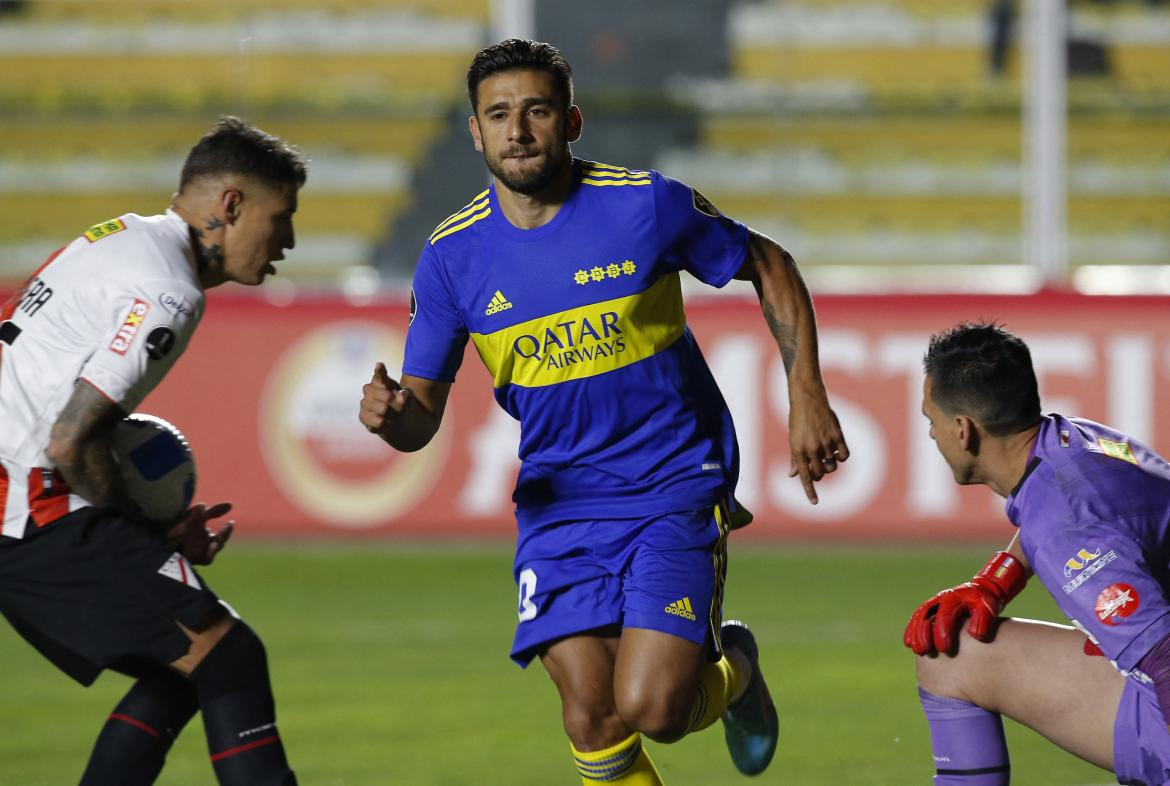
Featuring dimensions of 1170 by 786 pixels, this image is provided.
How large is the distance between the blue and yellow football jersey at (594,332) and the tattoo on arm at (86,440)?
981mm

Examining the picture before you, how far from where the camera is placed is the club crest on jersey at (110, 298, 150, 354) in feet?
13.8

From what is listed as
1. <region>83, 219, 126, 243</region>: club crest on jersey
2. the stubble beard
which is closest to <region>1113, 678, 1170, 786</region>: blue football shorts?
the stubble beard

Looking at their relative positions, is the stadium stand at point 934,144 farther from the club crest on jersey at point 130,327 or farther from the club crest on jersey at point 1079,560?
the club crest on jersey at point 1079,560

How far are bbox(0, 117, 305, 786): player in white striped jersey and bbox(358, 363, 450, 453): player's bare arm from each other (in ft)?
1.69

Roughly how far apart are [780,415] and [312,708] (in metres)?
4.95

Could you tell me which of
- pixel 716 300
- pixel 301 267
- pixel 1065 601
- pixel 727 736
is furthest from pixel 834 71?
pixel 1065 601

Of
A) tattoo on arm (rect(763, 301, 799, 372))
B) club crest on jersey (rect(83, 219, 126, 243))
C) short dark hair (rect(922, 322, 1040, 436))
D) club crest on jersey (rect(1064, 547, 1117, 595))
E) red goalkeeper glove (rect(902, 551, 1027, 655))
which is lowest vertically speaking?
red goalkeeper glove (rect(902, 551, 1027, 655))

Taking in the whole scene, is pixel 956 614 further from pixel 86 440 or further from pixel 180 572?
pixel 86 440

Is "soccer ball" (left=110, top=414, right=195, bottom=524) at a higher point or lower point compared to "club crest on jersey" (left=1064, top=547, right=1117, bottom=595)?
higher

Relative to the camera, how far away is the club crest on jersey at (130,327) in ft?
13.8

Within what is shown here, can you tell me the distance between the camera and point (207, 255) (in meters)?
4.59

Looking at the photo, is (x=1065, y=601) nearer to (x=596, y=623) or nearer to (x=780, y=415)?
(x=596, y=623)

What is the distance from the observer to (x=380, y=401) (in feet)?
15.0

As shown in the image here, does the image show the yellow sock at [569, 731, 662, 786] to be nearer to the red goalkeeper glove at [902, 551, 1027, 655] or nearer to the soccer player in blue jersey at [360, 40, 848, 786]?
the soccer player in blue jersey at [360, 40, 848, 786]
